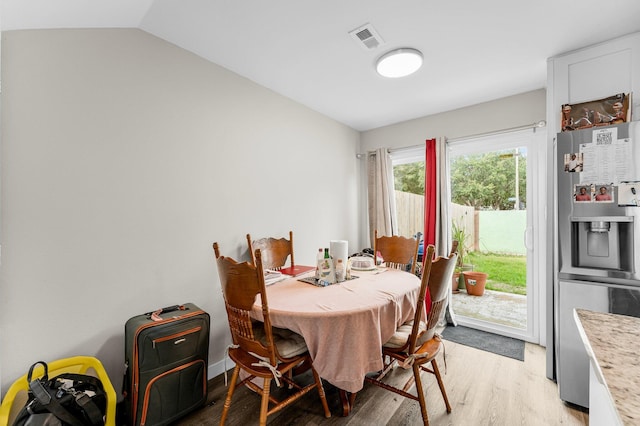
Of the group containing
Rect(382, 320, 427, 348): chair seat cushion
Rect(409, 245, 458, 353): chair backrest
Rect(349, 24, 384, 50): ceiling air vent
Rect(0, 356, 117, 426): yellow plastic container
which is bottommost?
Rect(0, 356, 117, 426): yellow plastic container

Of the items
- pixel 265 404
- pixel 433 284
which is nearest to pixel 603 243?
pixel 433 284

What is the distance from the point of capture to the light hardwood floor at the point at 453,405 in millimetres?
1773

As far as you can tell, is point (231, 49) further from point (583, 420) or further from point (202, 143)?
point (583, 420)

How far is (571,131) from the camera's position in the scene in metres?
1.97

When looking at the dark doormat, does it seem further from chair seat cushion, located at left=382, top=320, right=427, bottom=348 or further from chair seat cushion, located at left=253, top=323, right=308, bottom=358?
chair seat cushion, located at left=253, top=323, right=308, bottom=358

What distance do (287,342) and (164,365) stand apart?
749 mm

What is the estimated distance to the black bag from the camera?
1.26 meters

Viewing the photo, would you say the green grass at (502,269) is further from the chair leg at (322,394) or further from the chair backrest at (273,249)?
the chair leg at (322,394)

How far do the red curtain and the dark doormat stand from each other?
0.94 meters

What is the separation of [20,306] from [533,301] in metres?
4.06

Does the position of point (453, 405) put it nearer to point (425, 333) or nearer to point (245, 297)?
point (425, 333)

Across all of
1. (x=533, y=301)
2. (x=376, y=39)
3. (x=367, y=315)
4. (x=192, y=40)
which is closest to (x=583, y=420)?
(x=533, y=301)

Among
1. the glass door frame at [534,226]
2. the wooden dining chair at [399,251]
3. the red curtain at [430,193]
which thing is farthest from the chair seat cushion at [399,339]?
the glass door frame at [534,226]

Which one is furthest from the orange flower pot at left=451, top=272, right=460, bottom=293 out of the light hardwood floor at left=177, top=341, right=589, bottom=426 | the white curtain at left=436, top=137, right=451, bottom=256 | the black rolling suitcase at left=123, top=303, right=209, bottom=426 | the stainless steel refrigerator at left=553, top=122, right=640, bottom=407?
the black rolling suitcase at left=123, top=303, right=209, bottom=426
